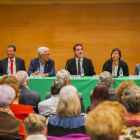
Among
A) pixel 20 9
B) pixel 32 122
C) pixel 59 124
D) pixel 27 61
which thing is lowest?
pixel 59 124

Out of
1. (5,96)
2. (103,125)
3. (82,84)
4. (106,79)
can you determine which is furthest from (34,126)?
(82,84)

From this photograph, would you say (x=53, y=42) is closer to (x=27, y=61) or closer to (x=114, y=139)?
(x=27, y=61)

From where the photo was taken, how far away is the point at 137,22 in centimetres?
690

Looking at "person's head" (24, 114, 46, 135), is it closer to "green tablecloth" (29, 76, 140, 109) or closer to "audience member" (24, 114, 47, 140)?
"audience member" (24, 114, 47, 140)

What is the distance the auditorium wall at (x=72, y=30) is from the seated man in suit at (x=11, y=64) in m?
1.68

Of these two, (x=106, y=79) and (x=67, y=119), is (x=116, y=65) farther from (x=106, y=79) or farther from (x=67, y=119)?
(x=67, y=119)

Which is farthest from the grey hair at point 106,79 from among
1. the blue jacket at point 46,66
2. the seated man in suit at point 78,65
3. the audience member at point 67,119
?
the blue jacket at point 46,66

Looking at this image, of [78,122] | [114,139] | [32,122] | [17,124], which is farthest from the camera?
[78,122]

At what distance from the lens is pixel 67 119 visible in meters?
1.85

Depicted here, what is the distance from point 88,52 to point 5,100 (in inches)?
208

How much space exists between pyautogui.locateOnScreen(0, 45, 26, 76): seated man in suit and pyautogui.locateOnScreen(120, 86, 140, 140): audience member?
3.80 meters

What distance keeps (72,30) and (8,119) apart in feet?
18.1

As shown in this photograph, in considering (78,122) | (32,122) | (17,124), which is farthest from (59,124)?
(32,122)

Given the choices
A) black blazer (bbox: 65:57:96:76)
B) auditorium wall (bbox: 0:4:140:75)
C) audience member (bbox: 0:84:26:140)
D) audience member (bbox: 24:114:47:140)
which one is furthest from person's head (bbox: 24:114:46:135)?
auditorium wall (bbox: 0:4:140:75)
